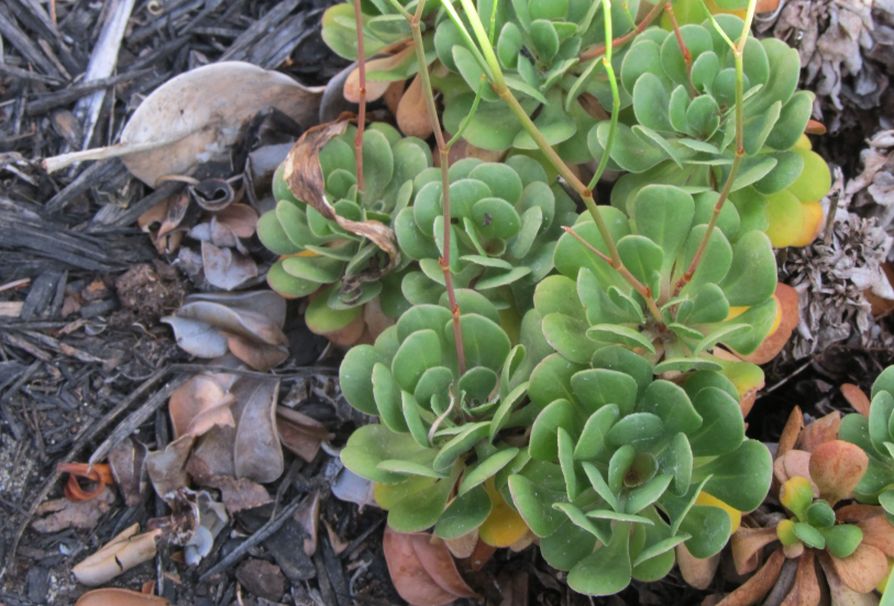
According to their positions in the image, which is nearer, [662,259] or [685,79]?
[662,259]

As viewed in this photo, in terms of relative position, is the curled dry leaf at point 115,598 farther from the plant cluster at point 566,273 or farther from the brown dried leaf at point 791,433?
the brown dried leaf at point 791,433

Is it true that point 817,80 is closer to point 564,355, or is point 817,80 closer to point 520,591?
point 564,355

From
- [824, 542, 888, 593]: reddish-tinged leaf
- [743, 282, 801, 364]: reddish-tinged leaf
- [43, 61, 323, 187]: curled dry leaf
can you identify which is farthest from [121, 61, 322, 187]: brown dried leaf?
[824, 542, 888, 593]: reddish-tinged leaf

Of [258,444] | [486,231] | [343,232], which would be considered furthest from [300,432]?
[486,231]

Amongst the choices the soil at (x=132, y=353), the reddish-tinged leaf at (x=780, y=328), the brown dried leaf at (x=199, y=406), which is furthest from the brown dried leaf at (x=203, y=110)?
the reddish-tinged leaf at (x=780, y=328)

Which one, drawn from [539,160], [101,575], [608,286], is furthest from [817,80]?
[101,575]

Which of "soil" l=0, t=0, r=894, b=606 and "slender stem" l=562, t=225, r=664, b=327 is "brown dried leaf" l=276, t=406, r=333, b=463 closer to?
"soil" l=0, t=0, r=894, b=606

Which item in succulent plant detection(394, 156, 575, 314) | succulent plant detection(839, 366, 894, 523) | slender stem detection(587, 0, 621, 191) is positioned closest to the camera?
slender stem detection(587, 0, 621, 191)

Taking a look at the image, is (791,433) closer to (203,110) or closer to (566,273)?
(566,273)
